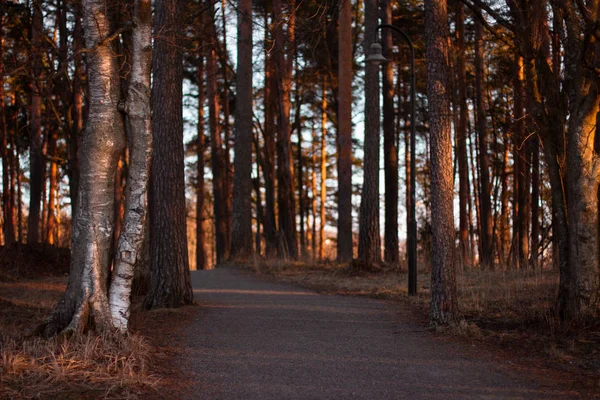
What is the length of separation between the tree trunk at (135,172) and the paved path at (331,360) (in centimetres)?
107

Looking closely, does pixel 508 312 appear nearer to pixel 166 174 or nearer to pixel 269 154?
pixel 166 174

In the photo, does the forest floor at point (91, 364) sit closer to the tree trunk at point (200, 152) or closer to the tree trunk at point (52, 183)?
the tree trunk at point (52, 183)

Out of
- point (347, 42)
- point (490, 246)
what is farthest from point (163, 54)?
point (490, 246)

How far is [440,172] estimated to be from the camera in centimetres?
927

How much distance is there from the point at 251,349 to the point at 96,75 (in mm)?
3739

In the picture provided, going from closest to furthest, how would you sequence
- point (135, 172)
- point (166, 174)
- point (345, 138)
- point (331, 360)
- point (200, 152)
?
point (331, 360) → point (135, 172) → point (166, 174) → point (345, 138) → point (200, 152)

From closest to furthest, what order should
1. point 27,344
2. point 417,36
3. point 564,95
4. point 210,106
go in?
point 27,344 < point 564,95 < point 417,36 < point 210,106

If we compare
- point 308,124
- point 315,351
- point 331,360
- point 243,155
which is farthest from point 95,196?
point 308,124

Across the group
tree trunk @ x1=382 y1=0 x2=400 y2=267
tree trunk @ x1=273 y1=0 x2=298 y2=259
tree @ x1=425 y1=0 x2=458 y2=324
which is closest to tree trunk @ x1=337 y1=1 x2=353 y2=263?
tree trunk @ x1=382 y1=0 x2=400 y2=267

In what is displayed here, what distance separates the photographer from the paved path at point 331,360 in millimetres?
6036

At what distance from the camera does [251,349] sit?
25.8 feet

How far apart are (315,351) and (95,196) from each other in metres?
3.15

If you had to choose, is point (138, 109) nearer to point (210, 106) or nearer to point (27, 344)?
point (27, 344)

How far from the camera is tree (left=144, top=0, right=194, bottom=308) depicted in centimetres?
1085
